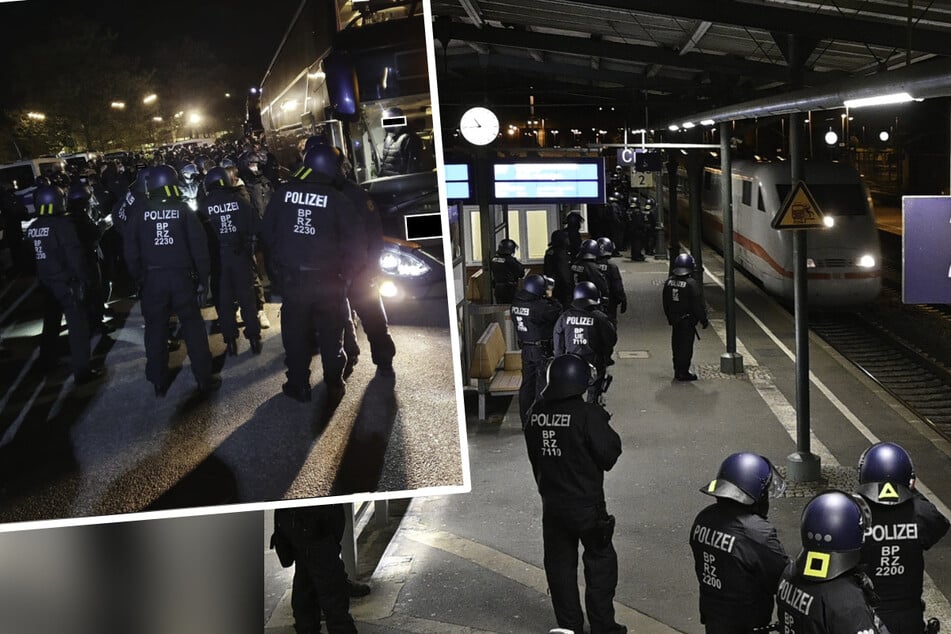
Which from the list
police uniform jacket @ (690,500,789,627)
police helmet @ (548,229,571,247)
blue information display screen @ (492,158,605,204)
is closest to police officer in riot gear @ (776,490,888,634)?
police uniform jacket @ (690,500,789,627)

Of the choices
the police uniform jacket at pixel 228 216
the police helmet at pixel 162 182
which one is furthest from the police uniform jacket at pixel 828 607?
the police helmet at pixel 162 182

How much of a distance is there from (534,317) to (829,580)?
778cm

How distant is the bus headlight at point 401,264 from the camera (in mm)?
3416

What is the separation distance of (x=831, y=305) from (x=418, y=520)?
1210cm

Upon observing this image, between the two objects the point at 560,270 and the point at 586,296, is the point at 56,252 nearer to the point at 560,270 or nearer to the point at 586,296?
the point at 586,296

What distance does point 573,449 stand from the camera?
6.86m

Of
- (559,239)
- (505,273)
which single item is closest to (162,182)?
(559,239)

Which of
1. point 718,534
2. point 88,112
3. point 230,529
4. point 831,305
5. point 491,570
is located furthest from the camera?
point 831,305

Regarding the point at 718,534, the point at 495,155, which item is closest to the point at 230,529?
the point at 718,534

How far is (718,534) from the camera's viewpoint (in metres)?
5.63

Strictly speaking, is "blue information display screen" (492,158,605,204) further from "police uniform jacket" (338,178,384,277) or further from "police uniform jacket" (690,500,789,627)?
"police uniform jacket" (338,178,384,277)

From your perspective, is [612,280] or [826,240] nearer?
[612,280]

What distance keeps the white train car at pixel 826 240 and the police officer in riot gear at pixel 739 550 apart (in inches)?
511

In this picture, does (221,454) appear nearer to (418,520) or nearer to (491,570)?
(491,570)
